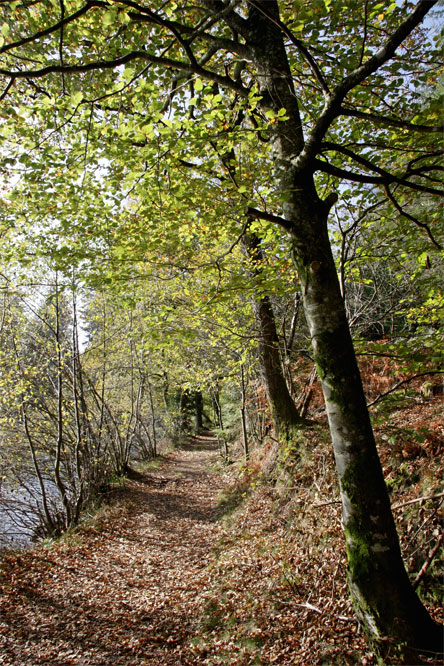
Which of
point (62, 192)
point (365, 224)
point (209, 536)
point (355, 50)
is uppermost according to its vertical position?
point (355, 50)

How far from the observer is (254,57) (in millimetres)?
3527

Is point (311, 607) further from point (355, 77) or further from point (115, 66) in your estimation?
point (115, 66)

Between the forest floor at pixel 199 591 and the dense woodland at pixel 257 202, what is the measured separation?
534mm

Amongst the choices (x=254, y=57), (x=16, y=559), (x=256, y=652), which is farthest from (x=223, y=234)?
(x=16, y=559)

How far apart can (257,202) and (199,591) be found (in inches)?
238

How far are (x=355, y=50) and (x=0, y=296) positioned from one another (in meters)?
8.98

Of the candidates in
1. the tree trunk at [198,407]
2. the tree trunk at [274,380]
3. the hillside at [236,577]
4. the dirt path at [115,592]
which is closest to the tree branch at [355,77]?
the hillside at [236,577]

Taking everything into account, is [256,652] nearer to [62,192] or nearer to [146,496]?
[62,192]

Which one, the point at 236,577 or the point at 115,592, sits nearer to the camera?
the point at 236,577

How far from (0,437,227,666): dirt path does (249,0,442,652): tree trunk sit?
2.76 m

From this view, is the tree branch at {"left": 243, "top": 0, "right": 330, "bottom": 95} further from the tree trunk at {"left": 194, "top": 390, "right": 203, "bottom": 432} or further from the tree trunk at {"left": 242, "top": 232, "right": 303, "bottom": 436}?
the tree trunk at {"left": 194, "top": 390, "right": 203, "bottom": 432}

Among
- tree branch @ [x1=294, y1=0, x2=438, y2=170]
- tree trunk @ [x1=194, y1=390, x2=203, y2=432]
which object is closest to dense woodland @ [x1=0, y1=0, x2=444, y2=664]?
tree branch @ [x1=294, y1=0, x2=438, y2=170]

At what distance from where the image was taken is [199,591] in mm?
5414

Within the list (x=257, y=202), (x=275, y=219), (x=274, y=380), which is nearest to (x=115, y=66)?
(x=275, y=219)
